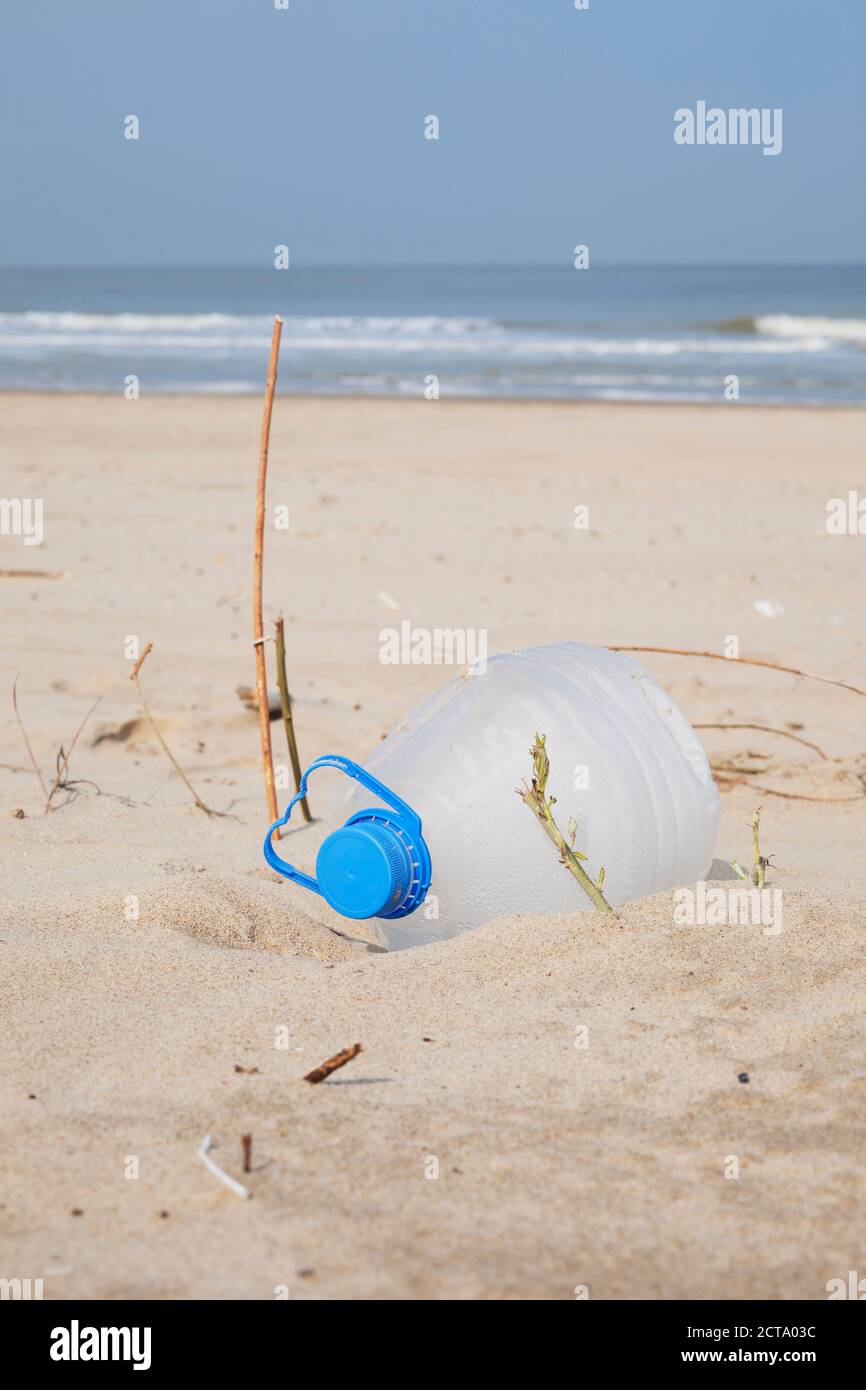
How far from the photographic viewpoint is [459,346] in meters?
29.7

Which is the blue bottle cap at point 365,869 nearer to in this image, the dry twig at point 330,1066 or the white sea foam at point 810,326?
the dry twig at point 330,1066

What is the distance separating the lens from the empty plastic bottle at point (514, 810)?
7.70 feet

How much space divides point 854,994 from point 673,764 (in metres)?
0.61

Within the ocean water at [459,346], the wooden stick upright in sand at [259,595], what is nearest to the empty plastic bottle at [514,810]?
the wooden stick upright in sand at [259,595]

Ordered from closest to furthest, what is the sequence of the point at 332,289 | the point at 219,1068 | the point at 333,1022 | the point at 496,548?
the point at 219,1068 → the point at 333,1022 → the point at 496,548 → the point at 332,289

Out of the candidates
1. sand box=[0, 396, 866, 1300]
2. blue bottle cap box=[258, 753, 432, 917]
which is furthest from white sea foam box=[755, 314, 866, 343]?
blue bottle cap box=[258, 753, 432, 917]

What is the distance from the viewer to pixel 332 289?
65375 millimetres

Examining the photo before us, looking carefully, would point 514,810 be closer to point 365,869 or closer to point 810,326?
point 365,869

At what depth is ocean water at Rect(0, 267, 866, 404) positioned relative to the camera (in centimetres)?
2127

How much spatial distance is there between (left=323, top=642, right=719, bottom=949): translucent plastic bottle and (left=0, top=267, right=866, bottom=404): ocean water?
1718cm

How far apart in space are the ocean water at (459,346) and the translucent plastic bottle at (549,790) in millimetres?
17179

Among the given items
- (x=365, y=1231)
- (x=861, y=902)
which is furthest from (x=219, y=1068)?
(x=861, y=902)

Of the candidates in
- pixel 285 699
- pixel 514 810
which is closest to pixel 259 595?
pixel 285 699
